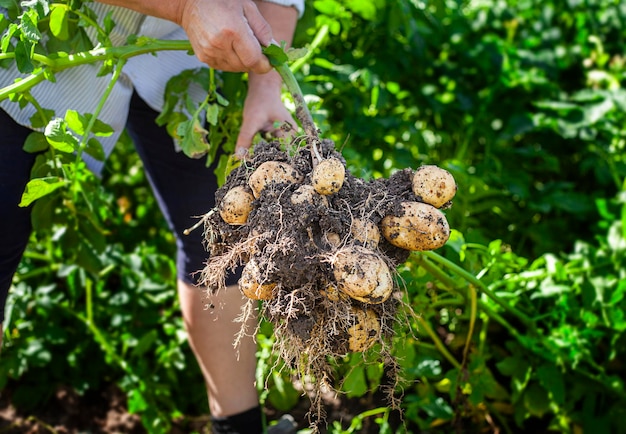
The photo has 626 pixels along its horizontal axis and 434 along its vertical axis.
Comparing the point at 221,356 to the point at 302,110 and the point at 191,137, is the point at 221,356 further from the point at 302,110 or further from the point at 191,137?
the point at 302,110

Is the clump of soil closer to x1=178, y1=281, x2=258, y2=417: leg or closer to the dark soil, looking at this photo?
the dark soil

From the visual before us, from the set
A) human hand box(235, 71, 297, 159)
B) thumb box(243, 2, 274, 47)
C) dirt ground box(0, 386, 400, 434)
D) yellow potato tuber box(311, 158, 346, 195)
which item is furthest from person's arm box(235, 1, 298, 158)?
dirt ground box(0, 386, 400, 434)

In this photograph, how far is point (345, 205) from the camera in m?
1.02

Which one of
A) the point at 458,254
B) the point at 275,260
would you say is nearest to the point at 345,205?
the point at 275,260

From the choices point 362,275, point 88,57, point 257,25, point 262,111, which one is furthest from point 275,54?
point 362,275

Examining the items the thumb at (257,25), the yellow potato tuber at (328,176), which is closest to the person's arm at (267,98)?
the thumb at (257,25)

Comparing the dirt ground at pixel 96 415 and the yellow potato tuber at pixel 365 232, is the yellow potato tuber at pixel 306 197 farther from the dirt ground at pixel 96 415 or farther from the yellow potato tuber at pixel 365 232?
the dirt ground at pixel 96 415

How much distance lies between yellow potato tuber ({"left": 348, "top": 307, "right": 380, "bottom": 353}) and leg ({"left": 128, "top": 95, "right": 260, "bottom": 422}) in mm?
629

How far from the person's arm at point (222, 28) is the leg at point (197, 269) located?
0.45 metres

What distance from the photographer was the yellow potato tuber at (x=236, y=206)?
3.41ft

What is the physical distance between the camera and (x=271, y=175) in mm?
1032

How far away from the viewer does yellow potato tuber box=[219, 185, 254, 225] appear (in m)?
1.04

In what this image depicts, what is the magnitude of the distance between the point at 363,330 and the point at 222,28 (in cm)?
54

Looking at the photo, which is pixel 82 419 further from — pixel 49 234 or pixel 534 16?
pixel 534 16
